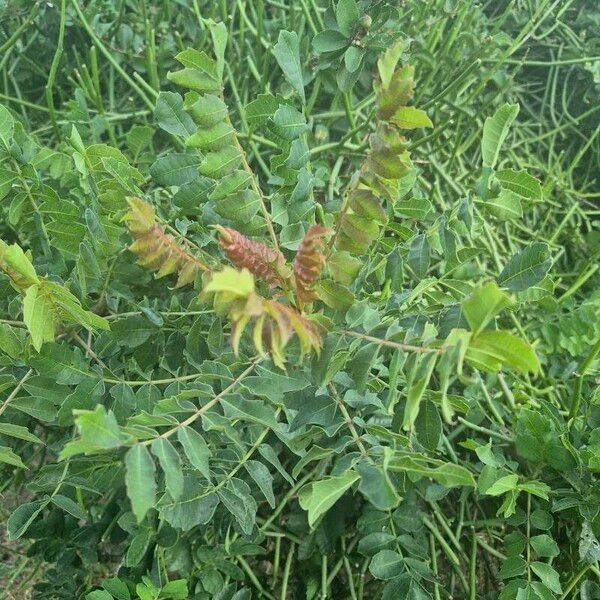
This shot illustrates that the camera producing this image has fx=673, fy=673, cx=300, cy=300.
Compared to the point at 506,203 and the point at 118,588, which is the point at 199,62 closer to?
the point at 506,203

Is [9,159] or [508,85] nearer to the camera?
[9,159]

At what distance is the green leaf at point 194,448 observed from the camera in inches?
15.7

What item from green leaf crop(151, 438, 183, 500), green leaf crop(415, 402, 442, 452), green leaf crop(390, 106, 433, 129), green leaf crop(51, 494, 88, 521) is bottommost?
green leaf crop(51, 494, 88, 521)

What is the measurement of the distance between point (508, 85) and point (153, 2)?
46 centimetres

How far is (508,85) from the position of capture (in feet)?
2.74

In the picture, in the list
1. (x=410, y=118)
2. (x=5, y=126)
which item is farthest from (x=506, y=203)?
(x=5, y=126)

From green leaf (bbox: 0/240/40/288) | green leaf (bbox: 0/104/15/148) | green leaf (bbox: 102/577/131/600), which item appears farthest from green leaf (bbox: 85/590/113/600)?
green leaf (bbox: 0/104/15/148)

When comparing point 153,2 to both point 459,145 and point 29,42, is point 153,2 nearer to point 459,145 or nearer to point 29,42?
point 29,42

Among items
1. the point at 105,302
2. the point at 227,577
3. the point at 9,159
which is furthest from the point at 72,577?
the point at 9,159

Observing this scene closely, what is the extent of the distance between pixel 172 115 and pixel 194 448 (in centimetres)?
26

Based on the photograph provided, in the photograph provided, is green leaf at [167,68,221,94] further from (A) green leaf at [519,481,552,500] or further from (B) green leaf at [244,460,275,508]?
(A) green leaf at [519,481,552,500]

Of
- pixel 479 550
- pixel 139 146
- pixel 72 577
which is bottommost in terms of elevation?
pixel 479 550

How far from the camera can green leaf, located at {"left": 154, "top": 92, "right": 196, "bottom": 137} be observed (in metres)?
0.52

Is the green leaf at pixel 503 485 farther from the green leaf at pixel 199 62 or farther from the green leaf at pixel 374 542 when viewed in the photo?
the green leaf at pixel 199 62
